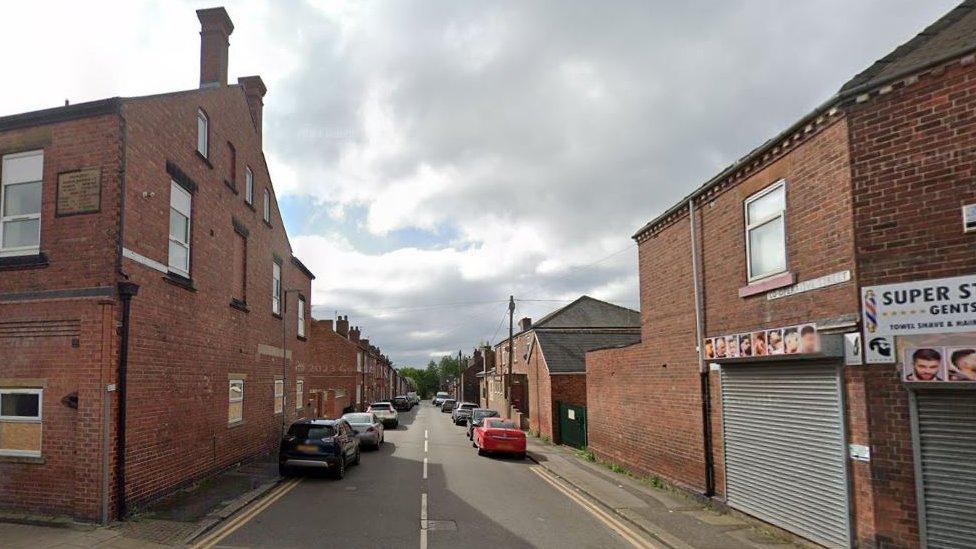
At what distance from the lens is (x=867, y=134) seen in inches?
320

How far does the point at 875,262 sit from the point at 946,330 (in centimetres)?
117

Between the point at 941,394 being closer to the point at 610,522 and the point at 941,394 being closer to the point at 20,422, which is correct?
the point at 610,522

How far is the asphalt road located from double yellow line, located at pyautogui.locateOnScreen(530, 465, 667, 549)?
173 millimetres

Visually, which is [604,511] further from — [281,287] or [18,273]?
[281,287]

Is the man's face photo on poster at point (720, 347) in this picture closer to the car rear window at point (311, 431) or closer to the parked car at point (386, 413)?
the car rear window at point (311, 431)

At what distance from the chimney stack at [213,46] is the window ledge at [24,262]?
8235 mm

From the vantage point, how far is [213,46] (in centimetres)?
1716

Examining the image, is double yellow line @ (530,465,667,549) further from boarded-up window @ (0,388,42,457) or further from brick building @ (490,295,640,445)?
brick building @ (490,295,640,445)

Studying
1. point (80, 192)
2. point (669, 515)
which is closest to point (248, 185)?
point (80, 192)

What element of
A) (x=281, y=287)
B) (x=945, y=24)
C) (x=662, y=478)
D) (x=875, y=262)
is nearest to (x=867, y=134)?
(x=875, y=262)

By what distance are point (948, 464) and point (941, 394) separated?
2.71ft

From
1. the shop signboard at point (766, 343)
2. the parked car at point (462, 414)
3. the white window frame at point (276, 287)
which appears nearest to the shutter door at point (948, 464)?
the shop signboard at point (766, 343)

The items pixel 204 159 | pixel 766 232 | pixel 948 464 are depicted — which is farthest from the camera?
pixel 204 159

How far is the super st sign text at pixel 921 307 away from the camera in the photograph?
23.3 feet
